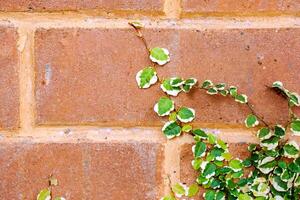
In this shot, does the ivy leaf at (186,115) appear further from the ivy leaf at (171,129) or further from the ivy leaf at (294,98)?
the ivy leaf at (294,98)

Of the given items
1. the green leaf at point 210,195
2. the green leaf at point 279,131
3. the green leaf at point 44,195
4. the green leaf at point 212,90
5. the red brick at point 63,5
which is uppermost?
the red brick at point 63,5

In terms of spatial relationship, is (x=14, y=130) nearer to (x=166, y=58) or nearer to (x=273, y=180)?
(x=166, y=58)

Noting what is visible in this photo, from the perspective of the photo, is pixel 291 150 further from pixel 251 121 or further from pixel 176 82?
pixel 176 82

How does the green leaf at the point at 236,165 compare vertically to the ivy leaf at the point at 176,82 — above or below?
below

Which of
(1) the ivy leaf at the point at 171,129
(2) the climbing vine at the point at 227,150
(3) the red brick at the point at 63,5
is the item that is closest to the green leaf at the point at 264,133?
(2) the climbing vine at the point at 227,150

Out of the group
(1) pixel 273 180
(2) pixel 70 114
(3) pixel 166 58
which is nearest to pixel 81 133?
(2) pixel 70 114

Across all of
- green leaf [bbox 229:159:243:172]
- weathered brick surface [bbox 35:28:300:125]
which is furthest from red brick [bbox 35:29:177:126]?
green leaf [bbox 229:159:243:172]
